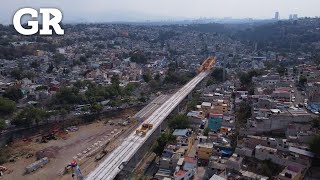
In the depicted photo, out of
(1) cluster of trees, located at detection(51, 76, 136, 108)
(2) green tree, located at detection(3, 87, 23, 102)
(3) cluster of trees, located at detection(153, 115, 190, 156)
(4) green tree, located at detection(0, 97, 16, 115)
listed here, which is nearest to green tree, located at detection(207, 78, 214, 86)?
(1) cluster of trees, located at detection(51, 76, 136, 108)

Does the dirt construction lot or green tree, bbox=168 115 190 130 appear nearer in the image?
the dirt construction lot

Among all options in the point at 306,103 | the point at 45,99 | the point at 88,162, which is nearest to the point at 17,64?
the point at 45,99

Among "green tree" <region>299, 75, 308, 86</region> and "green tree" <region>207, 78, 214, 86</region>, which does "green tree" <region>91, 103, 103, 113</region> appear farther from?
"green tree" <region>299, 75, 308, 86</region>

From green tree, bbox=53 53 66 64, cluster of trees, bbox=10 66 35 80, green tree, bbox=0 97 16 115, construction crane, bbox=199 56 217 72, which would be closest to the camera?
green tree, bbox=0 97 16 115
